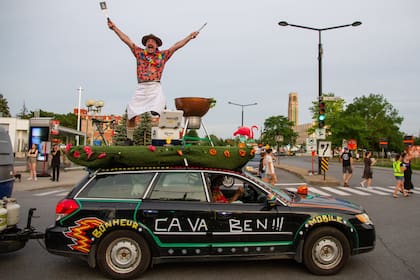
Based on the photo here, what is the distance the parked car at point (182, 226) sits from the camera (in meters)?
4.56

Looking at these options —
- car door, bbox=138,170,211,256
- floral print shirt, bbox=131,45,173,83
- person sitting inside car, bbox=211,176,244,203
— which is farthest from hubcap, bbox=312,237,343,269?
floral print shirt, bbox=131,45,173,83

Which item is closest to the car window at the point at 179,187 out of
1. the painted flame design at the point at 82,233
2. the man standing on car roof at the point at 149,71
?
the painted flame design at the point at 82,233

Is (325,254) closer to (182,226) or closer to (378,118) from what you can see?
(182,226)

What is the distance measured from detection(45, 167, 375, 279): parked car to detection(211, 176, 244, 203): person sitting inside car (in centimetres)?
18

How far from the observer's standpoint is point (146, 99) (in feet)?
24.8

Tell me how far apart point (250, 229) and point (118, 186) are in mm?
1828

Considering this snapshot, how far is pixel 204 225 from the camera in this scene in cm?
461

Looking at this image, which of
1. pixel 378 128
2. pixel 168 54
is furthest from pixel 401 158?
pixel 378 128

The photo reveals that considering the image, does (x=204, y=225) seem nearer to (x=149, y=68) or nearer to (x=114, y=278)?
(x=114, y=278)

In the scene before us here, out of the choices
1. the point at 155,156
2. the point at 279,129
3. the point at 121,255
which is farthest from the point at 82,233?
the point at 279,129

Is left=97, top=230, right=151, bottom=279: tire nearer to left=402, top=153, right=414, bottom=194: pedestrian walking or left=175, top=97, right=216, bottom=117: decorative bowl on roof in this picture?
left=175, top=97, right=216, bottom=117: decorative bowl on roof

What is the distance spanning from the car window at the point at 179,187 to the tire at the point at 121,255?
60cm

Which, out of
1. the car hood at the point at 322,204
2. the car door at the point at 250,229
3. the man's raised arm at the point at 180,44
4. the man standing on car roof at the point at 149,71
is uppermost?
the man's raised arm at the point at 180,44

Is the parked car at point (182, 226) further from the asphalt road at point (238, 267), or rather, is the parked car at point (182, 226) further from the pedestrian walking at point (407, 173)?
the pedestrian walking at point (407, 173)
